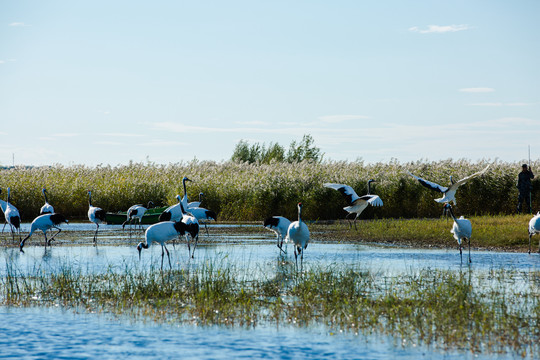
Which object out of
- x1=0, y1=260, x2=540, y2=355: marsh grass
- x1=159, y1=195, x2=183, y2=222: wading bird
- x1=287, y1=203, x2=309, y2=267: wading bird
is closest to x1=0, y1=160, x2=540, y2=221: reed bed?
x1=159, y1=195, x2=183, y2=222: wading bird

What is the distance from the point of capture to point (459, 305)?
930cm

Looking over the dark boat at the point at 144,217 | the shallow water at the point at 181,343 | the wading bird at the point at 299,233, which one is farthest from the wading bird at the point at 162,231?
the dark boat at the point at 144,217

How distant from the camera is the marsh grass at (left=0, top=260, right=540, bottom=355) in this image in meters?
8.34

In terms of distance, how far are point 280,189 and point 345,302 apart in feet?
68.8

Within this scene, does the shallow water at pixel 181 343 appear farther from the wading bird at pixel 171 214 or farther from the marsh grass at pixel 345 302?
the wading bird at pixel 171 214

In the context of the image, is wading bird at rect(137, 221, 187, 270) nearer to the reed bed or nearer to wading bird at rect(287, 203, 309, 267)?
wading bird at rect(287, 203, 309, 267)

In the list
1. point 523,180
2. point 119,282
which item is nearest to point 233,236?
point 119,282

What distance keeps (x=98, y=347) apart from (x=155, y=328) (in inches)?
41.4

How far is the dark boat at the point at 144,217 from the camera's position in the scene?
25.6 metres

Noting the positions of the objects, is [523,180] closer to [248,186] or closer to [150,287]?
[248,186]

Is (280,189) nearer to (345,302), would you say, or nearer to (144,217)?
(144,217)

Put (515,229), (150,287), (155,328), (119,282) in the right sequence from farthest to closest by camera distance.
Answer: (515,229), (119,282), (150,287), (155,328)

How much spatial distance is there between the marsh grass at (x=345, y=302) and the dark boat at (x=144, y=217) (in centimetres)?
1268

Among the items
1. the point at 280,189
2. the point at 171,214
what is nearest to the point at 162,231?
the point at 171,214
